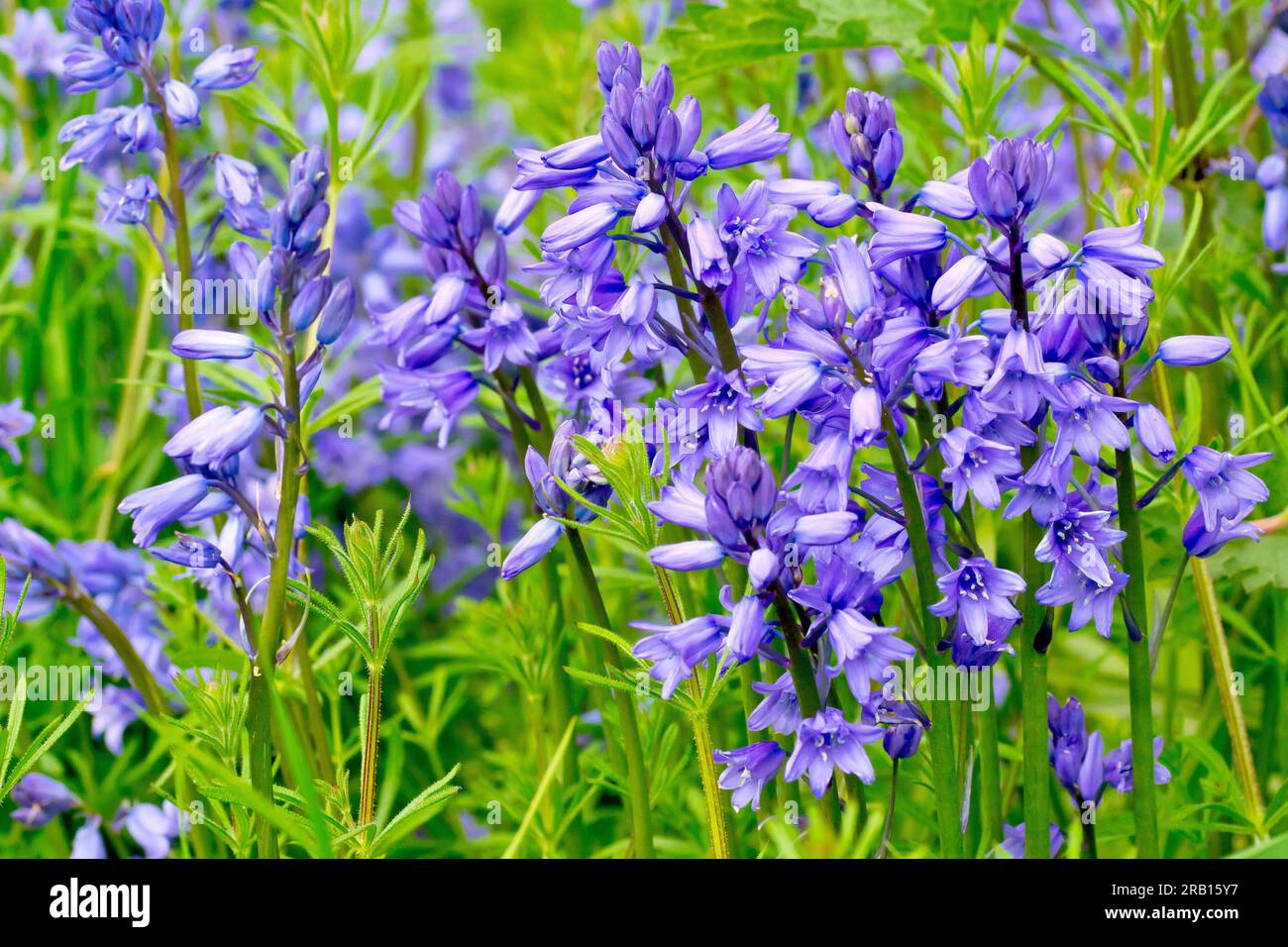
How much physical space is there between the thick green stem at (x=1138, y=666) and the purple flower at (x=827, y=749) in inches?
14.2

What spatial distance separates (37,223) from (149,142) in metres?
1.26

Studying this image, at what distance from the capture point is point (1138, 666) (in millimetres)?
1474

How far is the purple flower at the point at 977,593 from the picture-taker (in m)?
1.31

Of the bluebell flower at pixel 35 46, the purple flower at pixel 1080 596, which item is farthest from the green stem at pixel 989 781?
the bluebell flower at pixel 35 46

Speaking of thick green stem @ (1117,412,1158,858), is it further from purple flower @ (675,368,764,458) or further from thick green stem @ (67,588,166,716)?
thick green stem @ (67,588,166,716)

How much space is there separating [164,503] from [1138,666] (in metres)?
1.25

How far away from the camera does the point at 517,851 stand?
188cm

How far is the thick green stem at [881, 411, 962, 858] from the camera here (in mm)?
1322

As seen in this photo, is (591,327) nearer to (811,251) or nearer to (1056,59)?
(811,251)

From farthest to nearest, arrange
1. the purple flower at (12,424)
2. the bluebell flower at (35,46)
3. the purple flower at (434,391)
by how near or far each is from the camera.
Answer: the bluebell flower at (35,46) → the purple flower at (12,424) → the purple flower at (434,391)

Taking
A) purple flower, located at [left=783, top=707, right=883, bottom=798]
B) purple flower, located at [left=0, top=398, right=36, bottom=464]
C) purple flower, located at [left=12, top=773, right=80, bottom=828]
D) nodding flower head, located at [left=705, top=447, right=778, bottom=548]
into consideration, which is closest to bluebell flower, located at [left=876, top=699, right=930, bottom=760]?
purple flower, located at [left=783, top=707, right=883, bottom=798]

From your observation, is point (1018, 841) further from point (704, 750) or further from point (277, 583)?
point (277, 583)

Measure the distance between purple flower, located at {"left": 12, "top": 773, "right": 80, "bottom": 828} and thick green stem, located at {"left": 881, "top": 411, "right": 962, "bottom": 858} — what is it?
1.52m

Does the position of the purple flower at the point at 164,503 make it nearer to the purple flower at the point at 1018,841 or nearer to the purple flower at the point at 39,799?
the purple flower at the point at 39,799
